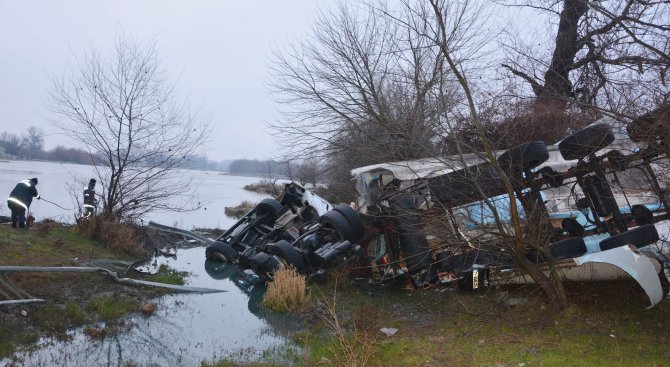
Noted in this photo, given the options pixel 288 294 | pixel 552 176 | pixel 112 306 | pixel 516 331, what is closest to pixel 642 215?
pixel 552 176

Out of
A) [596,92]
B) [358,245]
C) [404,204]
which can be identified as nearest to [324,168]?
[358,245]

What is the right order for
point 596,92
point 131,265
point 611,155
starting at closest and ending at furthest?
point 611,155 < point 596,92 < point 131,265

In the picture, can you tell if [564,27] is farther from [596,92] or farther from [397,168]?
[397,168]

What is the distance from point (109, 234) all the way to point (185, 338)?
7.15 meters

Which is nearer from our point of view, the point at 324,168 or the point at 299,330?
the point at 299,330

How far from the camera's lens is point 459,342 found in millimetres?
6113

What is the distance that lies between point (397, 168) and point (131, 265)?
19.1ft

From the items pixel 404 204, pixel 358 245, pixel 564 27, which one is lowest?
pixel 358 245

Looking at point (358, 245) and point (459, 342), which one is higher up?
point (358, 245)

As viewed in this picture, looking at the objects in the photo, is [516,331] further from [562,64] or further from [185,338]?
[562,64]

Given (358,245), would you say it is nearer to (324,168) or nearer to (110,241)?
(110,241)

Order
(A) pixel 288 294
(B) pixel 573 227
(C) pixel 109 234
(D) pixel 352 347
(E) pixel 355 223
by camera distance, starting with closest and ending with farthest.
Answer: (D) pixel 352 347 → (B) pixel 573 227 → (A) pixel 288 294 → (E) pixel 355 223 → (C) pixel 109 234

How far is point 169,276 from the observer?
34.3 feet

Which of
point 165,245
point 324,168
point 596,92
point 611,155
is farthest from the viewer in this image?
point 324,168
